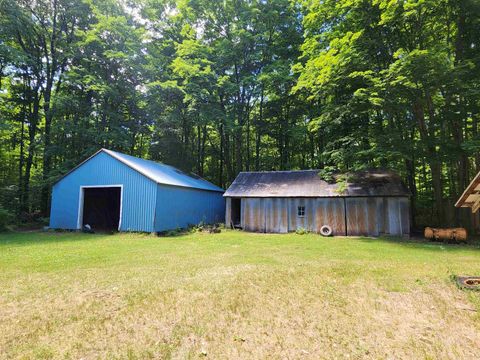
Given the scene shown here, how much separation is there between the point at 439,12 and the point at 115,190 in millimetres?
22817

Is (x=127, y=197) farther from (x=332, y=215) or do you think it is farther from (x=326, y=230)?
(x=332, y=215)

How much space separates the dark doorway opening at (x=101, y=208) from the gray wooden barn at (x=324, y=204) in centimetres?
916

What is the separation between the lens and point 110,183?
57.6ft

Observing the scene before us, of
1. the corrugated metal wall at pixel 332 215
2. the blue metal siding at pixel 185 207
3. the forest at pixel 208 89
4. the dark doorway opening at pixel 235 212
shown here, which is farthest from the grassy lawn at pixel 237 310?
the dark doorway opening at pixel 235 212

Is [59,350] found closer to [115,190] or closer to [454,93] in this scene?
[454,93]

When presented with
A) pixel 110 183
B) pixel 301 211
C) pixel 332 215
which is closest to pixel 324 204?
pixel 332 215

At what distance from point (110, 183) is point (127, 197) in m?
1.68

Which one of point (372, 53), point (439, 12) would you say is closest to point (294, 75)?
point (372, 53)

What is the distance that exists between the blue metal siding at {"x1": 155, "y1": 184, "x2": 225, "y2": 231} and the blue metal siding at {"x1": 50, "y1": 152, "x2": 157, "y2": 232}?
64 cm

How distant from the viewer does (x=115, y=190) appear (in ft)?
69.4

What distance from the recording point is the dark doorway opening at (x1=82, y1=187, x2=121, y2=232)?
65.5ft

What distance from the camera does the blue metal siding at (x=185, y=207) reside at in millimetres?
16547

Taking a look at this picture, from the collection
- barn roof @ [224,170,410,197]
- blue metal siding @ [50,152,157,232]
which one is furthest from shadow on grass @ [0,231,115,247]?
barn roof @ [224,170,410,197]

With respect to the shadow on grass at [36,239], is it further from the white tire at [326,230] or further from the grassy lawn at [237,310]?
the white tire at [326,230]
